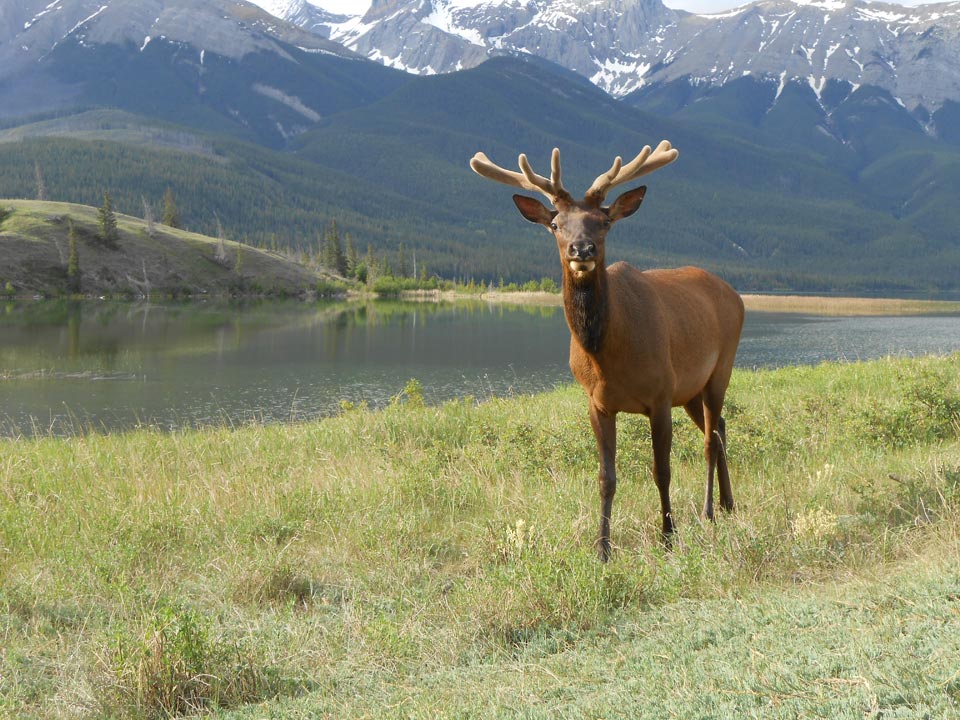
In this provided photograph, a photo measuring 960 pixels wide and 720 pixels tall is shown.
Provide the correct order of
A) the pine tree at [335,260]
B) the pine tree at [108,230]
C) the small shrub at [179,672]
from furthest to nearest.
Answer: the pine tree at [335,260]
the pine tree at [108,230]
the small shrub at [179,672]

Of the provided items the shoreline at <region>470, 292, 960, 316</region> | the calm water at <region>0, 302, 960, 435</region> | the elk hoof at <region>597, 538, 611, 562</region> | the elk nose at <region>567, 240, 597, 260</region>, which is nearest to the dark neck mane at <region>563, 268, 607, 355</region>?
the elk nose at <region>567, 240, 597, 260</region>

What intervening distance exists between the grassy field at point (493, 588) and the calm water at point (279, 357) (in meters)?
8.41

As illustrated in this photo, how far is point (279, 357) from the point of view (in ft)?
138

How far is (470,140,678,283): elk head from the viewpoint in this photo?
19.3 feet

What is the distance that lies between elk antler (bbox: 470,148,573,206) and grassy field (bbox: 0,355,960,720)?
2.54m

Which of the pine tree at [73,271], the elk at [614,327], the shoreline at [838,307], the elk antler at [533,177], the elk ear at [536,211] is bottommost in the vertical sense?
the shoreline at [838,307]

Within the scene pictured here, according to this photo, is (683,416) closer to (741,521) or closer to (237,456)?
(741,521)

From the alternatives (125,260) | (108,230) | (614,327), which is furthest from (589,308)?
(108,230)

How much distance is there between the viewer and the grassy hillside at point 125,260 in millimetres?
95375

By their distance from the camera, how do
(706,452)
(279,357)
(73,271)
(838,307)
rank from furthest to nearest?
(73,271)
(838,307)
(279,357)
(706,452)

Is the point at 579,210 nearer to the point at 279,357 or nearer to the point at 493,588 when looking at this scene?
the point at 493,588

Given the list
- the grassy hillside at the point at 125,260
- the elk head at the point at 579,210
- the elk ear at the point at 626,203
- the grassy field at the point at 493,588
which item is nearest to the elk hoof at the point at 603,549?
the grassy field at the point at 493,588

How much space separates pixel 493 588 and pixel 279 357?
38407 mm

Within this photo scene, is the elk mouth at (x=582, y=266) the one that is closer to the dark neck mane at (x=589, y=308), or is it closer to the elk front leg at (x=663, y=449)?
the dark neck mane at (x=589, y=308)
